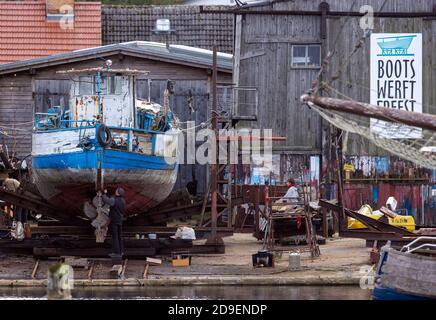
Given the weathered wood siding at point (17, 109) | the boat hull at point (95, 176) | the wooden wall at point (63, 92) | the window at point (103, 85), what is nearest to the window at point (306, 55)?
the wooden wall at point (63, 92)

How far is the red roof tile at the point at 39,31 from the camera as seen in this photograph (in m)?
49.1

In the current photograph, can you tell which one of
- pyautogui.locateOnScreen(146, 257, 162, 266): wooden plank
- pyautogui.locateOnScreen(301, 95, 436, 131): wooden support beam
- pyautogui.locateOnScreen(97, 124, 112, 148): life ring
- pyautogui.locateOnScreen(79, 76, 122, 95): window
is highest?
pyautogui.locateOnScreen(79, 76, 122, 95): window

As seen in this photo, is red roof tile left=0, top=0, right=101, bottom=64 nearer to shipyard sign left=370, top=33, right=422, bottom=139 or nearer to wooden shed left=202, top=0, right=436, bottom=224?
wooden shed left=202, top=0, right=436, bottom=224

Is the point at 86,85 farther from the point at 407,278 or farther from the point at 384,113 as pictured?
the point at 407,278

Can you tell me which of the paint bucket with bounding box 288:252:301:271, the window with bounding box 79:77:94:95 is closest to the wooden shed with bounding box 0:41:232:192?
the window with bounding box 79:77:94:95

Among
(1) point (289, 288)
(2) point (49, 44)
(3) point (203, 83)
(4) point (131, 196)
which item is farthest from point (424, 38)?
(2) point (49, 44)

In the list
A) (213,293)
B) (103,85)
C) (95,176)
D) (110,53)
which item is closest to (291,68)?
(110,53)

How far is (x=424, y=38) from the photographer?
37344 mm

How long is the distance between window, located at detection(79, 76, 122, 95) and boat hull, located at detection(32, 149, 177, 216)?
1.93m

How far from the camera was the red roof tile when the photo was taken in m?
49.1

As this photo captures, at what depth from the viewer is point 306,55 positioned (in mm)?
37281

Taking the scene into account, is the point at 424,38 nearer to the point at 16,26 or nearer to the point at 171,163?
the point at 171,163

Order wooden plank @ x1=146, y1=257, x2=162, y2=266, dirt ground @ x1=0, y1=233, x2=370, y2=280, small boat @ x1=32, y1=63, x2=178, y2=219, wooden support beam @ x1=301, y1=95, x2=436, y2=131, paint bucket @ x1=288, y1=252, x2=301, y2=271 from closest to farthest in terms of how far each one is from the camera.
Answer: wooden support beam @ x1=301, y1=95, x2=436, y2=131 → dirt ground @ x1=0, y1=233, x2=370, y2=280 → paint bucket @ x1=288, y1=252, x2=301, y2=271 → wooden plank @ x1=146, y1=257, x2=162, y2=266 → small boat @ x1=32, y1=63, x2=178, y2=219

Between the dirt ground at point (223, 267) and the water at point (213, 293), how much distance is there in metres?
0.85
